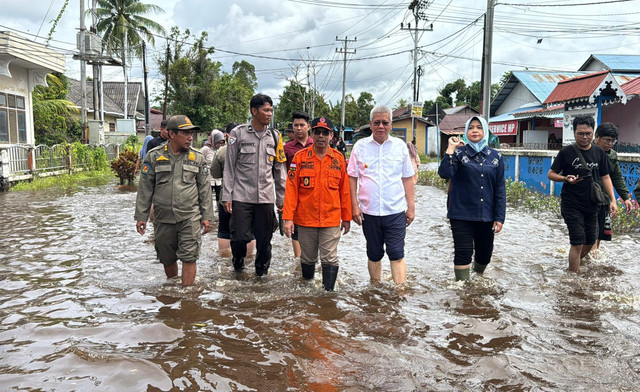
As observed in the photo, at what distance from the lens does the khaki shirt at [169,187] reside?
4961 millimetres

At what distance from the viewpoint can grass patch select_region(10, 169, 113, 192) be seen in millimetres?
15925

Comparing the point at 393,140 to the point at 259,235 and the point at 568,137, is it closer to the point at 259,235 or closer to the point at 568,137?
the point at 259,235

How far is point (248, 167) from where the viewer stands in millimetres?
5504

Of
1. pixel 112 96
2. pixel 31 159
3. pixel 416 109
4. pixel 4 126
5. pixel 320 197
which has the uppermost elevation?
pixel 112 96

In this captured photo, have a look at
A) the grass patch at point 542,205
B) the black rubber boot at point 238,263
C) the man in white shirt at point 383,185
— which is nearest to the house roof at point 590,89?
the grass patch at point 542,205

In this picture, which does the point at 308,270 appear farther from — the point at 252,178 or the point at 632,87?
the point at 632,87

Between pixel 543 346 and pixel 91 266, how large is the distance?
5.15 m

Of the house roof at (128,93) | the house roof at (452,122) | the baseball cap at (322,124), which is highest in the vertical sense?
the house roof at (128,93)

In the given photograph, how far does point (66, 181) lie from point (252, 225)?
1442 cm

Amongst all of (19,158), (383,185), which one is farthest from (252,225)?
(19,158)

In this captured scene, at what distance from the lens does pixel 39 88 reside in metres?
27.2

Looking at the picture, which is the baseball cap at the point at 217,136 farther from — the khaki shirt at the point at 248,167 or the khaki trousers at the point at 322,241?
the khaki trousers at the point at 322,241

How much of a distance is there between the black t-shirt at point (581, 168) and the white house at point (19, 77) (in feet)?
54.2

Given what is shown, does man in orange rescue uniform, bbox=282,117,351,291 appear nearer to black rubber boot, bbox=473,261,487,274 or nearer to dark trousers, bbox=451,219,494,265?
dark trousers, bbox=451,219,494,265
